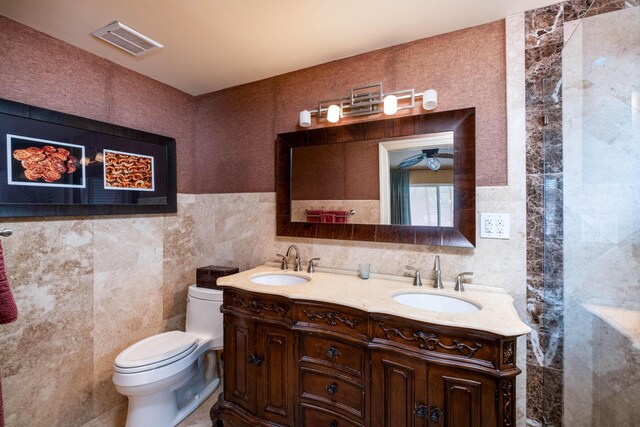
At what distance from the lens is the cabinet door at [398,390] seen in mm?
1182

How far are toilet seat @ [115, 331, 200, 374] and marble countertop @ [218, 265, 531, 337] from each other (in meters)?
0.56

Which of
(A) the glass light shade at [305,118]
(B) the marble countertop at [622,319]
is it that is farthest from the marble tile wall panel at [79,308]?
(B) the marble countertop at [622,319]

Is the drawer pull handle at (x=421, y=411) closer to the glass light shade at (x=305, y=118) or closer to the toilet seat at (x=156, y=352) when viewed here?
the toilet seat at (x=156, y=352)

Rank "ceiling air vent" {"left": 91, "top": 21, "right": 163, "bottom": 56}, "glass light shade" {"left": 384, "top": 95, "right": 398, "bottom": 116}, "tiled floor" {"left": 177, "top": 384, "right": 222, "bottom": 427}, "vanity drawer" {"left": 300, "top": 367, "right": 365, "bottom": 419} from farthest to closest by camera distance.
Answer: "tiled floor" {"left": 177, "top": 384, "right": 222, "bottom": 427}
"glass light shade" {"left": 384, "top": 95, "right": 398, "bottom": 116}
"ceiling air vent" {"left": 91, "top": 21, "right": 163, "bottom": 56}
"vanity drawer" {"left": 300, "top": 367, "right": 365, "bottom": 419}

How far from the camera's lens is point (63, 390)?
5.62 ft

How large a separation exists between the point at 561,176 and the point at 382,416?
58.2 inches

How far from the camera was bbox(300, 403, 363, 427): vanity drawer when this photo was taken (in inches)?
53.2

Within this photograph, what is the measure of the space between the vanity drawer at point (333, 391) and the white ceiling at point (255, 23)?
1918 mm

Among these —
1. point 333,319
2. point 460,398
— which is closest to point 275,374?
point 333,319

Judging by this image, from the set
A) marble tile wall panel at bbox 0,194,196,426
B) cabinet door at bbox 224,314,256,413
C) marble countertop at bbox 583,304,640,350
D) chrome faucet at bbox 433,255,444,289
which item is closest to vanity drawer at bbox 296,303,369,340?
cabinet door at bbox 224,314,256,413

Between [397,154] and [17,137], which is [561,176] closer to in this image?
[397,154]

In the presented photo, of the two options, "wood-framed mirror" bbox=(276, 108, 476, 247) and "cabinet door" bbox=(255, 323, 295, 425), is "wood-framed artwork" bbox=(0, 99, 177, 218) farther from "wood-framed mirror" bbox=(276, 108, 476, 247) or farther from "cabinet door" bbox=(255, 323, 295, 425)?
"cabinet door" bbox=(255, 323, 295, 425)

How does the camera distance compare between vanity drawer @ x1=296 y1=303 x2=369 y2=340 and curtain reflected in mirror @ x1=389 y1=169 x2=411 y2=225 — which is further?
curtain reflected in mirror @ x1=389 y1=169 x2=411 y2=225

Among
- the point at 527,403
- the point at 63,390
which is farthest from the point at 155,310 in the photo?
the point at 527,403
